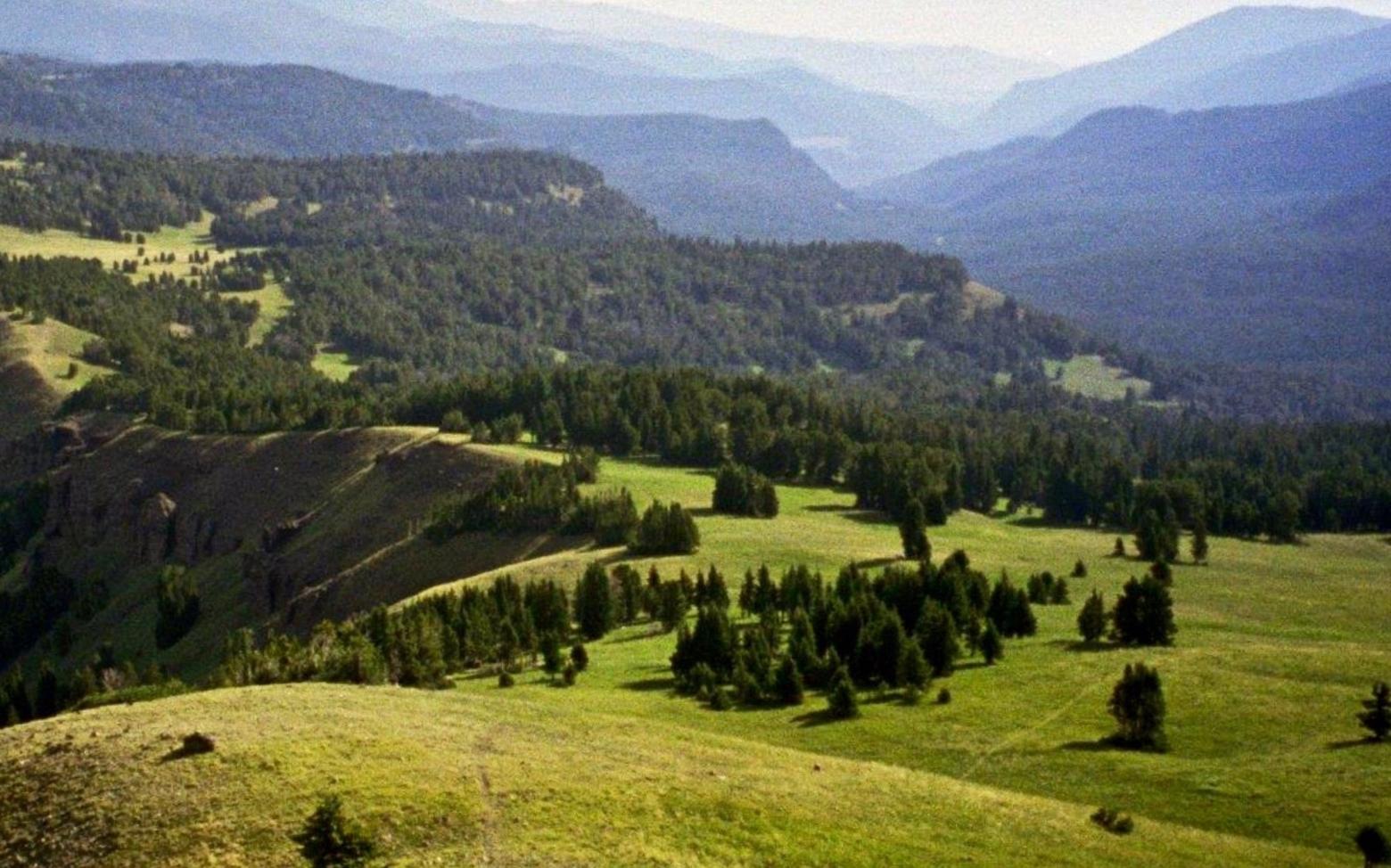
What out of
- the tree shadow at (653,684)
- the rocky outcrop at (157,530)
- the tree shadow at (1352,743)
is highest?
the tree shadow at (1352,743)

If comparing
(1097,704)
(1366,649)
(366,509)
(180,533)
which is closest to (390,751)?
(1097,704)

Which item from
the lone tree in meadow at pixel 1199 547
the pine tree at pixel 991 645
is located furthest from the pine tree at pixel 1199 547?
the pine tree at pixel 991 645

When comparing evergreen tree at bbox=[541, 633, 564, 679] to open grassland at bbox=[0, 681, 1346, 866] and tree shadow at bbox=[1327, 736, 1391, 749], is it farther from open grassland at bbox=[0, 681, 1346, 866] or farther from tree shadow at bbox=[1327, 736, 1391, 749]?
tree shadow at bbox=[1327, 736, 1391, 749]

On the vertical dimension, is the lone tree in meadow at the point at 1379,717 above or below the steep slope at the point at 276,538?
above

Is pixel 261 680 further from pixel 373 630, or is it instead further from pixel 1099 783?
pixel 1099 783

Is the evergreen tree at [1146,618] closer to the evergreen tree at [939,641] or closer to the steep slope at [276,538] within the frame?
the evergreen tree at [939,641]

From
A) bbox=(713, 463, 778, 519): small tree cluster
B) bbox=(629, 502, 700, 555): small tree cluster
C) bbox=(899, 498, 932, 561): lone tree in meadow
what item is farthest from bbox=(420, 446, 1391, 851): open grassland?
bbox=(713, 463, 778, 519): small tree cluster

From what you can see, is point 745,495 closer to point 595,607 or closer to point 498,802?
point 595,607
